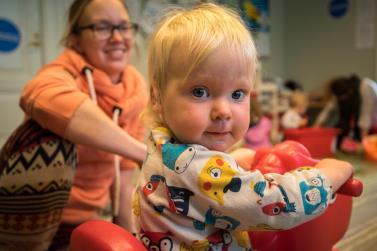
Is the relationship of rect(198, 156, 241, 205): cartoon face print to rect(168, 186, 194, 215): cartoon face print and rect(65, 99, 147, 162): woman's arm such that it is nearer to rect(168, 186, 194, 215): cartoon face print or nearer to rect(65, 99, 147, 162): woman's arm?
rect(168, 186, 194, 215): cartoon face print

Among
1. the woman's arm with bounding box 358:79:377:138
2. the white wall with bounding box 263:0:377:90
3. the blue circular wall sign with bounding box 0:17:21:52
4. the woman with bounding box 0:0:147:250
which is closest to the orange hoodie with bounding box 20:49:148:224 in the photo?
the woman with bounding box 0:0:147:250

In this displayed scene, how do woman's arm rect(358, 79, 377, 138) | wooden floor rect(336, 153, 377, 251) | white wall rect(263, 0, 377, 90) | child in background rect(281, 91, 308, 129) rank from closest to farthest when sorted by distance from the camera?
wooden floor rect(336, 153, 377, 251) < woman's arm rect(358, 79, 377, 138) < child in background rect(281, 91, 308, 129) < white wall rect(263, 0, 377, 90)

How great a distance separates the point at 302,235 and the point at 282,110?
102 inches

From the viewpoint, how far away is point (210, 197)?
455mm

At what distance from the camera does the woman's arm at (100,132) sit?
2.45 feet

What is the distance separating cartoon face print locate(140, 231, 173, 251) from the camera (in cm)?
50

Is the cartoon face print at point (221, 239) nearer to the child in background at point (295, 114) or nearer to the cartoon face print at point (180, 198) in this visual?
the cartoon face print at point (180, 198)

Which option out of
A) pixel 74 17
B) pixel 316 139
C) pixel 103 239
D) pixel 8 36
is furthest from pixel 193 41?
pixel 316 139

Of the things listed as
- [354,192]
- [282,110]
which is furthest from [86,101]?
[282,110]

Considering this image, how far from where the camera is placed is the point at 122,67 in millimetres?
1010

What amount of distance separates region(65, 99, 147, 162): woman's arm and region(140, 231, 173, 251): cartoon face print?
0.26m

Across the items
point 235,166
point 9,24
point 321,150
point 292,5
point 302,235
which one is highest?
point 292,5

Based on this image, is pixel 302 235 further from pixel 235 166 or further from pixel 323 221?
pixel 235 166

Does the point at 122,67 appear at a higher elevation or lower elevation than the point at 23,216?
higher
